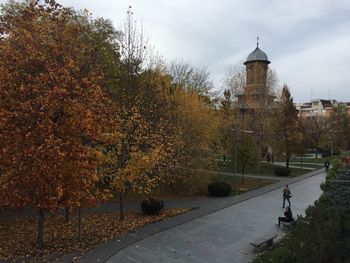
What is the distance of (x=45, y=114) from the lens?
1391 centimetres

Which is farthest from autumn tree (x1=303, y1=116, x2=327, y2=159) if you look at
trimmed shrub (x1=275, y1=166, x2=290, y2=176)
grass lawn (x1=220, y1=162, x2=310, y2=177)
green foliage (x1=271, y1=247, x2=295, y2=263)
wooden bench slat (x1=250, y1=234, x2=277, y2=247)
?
green foliage (x1=271, y1=247, x2=295, y2=263)

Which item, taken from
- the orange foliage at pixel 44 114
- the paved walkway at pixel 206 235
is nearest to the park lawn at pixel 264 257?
the paved walkway at pixel 206 235

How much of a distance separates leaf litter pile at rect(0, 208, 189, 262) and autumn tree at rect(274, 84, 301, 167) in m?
24.5

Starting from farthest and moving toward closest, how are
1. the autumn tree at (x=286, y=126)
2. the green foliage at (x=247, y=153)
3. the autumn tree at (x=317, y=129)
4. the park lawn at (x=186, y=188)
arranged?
the autumn tree at (x=317, y=129) < the autumn tree at (x=286, y=126) < the green foliage at (x=247, y=153) < the park lawn at (x=186, y=188)

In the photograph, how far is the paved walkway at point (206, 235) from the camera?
1495 cm

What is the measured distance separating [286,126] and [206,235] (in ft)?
99.2

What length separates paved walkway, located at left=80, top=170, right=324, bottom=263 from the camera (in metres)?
15.0

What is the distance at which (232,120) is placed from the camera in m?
41.7

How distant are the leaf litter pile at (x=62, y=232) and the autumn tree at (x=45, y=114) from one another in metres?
0.91

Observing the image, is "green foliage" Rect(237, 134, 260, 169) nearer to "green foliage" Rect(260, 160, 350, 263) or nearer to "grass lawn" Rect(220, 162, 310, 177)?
"grass lawn" Rect(220, 162, 310, 177)

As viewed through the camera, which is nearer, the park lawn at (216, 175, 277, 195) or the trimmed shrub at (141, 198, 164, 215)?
the trimmed shrub at (141, 198, 164, 215)

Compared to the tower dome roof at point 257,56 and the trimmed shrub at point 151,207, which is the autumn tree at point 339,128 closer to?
the tower dome roof at point 257,56

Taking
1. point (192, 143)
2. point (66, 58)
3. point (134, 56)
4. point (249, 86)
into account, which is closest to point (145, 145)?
point (134, 56)

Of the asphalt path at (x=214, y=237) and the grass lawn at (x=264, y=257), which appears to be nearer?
the grass lawn at (x=264, y=257)
